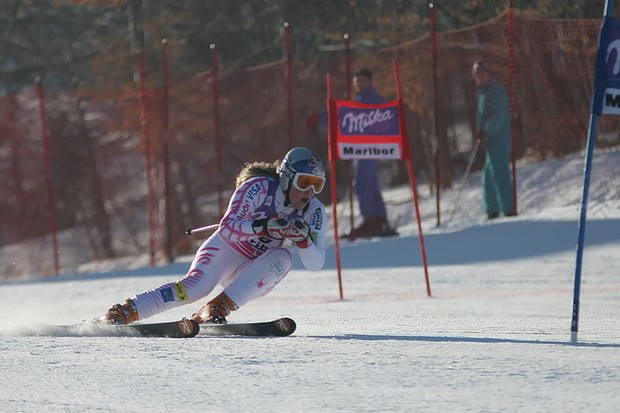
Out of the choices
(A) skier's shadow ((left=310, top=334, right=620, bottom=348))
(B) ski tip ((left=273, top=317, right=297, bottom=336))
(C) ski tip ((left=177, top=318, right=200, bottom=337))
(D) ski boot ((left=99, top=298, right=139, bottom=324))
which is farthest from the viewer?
(D) ski boot ((left=99, top=298, right=139, bottom=324))

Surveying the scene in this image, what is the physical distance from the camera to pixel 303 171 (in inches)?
301

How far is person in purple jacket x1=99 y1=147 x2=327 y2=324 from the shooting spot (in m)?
7.48

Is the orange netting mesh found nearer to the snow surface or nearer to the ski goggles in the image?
the snow surface

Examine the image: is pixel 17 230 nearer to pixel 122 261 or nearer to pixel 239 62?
pixel 122 261

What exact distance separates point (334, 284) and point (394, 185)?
38.8ft

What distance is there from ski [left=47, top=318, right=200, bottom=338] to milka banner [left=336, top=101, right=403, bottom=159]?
4.78 m

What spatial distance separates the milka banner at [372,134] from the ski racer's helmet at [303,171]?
3911 mm

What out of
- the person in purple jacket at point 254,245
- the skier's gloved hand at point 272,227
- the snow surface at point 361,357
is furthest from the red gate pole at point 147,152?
the skier's gloved hand at point 272,227

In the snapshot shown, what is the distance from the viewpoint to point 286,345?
642 cm

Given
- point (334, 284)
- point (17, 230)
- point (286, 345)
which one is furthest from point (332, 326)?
point (17, 230)

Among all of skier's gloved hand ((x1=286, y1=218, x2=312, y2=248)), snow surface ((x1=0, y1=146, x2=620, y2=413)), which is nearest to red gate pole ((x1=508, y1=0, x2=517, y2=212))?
snow surface ((x1=0, y1=146, x2=620, y2=413))

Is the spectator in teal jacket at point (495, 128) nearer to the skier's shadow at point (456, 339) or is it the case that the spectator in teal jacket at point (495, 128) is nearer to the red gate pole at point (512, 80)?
the red gate pole at point (512, 80)

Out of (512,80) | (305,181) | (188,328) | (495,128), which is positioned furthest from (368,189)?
(188,328)

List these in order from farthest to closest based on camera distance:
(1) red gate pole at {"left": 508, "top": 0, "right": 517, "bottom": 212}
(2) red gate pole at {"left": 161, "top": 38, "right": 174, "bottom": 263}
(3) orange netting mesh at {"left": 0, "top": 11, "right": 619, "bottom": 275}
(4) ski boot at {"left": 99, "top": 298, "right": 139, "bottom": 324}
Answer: (2) red gate pole at {"left": 161, "top": 38, "right": 174, "bottom": 263}, (3) orange netting mesh at {"left": 0, "top": 11, "right": 619, "bottom": 275}, (1) red gate pole at {"left": 508, "top": 0, "right": 517, "bottom": 212}, (4) ski boot at {"left": 99, "top": 298, "right": 139, "bottom": 324}
